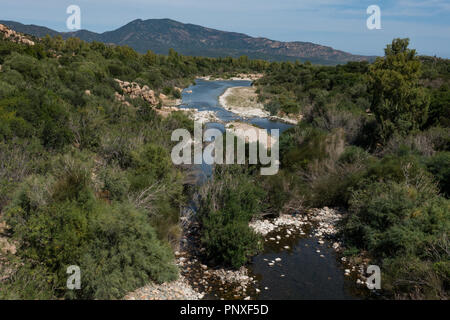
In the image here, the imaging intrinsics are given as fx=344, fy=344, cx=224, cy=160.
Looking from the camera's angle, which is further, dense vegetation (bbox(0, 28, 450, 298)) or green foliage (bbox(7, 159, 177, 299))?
dense vegetation (bbox(0, 28, 450, 298))

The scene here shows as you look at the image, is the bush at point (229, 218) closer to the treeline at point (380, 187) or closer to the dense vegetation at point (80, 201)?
the treeline at point (380, 187)

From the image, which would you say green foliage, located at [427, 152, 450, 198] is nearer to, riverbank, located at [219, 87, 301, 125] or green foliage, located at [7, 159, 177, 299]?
green foliage, located at [7, 159, 177, 299]

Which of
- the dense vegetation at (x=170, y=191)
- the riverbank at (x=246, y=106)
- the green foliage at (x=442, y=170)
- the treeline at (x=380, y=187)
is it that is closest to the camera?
the dense vegetation at (x=170, y=191)

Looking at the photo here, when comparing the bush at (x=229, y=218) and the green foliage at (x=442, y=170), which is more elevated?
the green foliage at (x=442, y=170)

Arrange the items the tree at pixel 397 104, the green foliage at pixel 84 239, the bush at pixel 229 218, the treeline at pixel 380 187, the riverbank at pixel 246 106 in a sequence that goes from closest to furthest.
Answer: the green foliage at pixel 84 239 < the treeline at pixel 380 187 < the bush at pixel 229 218 < the tree at pixel 397 104 < the riverbank at pixel 246 106

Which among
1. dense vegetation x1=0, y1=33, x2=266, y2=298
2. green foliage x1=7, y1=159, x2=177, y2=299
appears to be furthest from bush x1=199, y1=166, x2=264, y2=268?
green foliage x1=7, y1=159, x2=177, y2=299

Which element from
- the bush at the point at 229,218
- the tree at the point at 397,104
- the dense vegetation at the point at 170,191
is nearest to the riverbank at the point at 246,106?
the dense vegetation at the point at 170,191

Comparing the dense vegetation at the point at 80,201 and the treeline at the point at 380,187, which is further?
the treeline at the point at 380,187

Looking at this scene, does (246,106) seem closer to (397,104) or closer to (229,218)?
(397,104)
